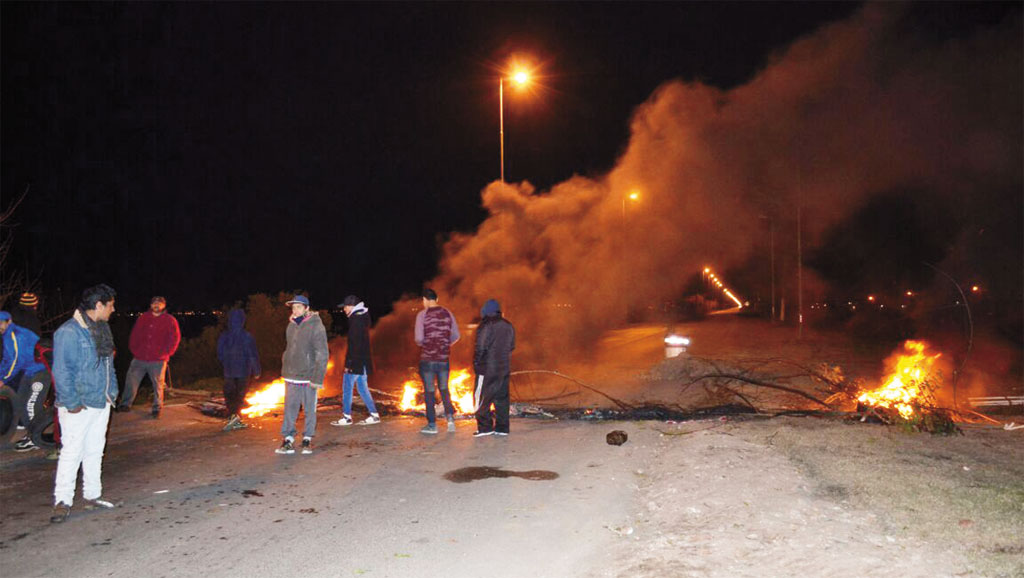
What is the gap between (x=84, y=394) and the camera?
548 centimetres

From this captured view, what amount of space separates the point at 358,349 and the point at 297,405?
1.67 m

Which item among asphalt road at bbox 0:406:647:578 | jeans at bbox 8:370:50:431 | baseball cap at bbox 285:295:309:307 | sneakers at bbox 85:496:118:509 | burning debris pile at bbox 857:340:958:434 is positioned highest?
baseball cap at bbox 285:295:309:307

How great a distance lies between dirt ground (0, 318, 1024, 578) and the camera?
4.32 m

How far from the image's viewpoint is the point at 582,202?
22.6 m

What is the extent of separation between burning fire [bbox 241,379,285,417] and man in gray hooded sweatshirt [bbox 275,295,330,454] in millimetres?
2565

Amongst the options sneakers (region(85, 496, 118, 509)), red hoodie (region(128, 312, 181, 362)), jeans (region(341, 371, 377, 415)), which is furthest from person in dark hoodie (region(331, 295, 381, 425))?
sneakers (region(85, 496, 118, 509))

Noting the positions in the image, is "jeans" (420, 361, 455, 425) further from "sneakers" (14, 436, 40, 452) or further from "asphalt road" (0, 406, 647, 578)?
"sneakers" (14, 436, 40, 452)

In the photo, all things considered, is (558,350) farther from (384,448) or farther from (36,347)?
(36,347)

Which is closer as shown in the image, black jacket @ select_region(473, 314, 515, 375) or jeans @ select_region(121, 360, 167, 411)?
black jacket @ select_region(473, 314, 515, 375)

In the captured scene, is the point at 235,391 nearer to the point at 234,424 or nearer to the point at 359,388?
the point at 234,424

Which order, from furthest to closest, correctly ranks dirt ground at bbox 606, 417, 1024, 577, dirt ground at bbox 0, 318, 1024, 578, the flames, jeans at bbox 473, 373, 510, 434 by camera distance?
the flames → jeans at bbox 473, 373, 510, 434 → dirt ground at bbox 0, 318, 1024, 578 → dirt ground at bbox 606, 417, 1024, 577

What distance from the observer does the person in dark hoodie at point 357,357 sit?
31.0 ft

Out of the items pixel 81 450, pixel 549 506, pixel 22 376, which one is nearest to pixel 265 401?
pixel 22 376

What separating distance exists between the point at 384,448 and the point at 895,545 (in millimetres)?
5430
